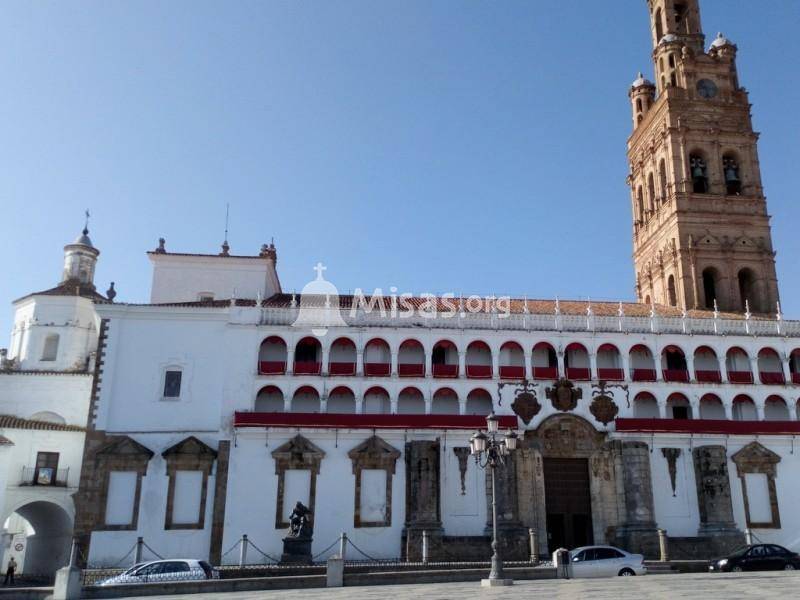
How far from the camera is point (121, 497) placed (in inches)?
1443

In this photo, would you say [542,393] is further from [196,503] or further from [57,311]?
[57,311]

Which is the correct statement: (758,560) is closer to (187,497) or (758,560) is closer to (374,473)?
(374,473)

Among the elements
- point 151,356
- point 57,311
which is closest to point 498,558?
point 151,356

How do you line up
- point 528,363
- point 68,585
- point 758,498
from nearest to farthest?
point 68,585, point 758,498, point 528,363

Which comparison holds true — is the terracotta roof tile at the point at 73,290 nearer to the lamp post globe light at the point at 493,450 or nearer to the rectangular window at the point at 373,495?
the rectangular window at the point at 373,495

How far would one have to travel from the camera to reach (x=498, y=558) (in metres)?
23.5

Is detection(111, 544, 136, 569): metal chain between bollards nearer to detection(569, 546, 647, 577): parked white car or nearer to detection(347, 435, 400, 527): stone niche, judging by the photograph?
detection(347, 435, 400, 527): stone niche

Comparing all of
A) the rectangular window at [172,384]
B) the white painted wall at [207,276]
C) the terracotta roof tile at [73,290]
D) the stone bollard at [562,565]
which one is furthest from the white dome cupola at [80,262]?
the stone bollard at [562,565]

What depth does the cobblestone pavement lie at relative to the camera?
18.5 m

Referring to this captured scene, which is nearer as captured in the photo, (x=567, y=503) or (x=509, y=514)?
(x=509, y=514)

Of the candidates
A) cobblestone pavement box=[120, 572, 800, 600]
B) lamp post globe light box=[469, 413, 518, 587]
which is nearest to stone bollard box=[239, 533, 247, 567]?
cobblestone pavement box=[120, 572, 800, 600]

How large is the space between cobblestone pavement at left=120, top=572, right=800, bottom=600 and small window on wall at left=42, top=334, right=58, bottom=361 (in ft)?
97.2

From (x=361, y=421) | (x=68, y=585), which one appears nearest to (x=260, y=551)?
(x=361, y=421)

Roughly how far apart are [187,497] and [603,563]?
20286mm
